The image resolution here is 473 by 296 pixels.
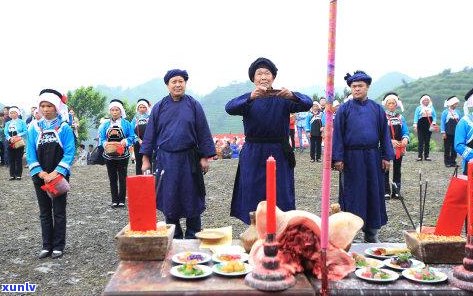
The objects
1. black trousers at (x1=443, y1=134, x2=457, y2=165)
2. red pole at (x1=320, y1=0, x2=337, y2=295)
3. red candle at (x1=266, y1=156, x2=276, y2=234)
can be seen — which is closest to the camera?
red pole at (x1=320, y1=0, x2=337, y2=295)

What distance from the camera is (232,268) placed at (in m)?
2.52

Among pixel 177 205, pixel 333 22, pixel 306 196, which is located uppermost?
pixel 333 22

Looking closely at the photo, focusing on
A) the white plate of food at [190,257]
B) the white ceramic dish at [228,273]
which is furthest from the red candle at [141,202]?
the white ceramic dish at [228,273]

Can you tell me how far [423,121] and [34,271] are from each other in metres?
13.6

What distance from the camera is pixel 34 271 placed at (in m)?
5.74

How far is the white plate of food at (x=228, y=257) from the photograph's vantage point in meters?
2.79

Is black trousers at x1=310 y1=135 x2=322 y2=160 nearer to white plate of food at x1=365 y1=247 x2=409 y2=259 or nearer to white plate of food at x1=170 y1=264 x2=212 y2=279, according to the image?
white plate of food at x1=365 y1=247 x2=409 y2=259

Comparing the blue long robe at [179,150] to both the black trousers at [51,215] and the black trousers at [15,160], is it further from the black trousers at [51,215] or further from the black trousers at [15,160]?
the black trousers at [15,160]

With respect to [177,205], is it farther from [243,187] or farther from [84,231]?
[84,231]

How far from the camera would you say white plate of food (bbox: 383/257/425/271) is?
105 inches

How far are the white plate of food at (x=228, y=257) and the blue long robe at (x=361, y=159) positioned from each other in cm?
337

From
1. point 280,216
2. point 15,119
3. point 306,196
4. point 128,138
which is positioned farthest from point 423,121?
point 280,216

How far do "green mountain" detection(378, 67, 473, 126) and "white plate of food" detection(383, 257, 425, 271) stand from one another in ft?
180

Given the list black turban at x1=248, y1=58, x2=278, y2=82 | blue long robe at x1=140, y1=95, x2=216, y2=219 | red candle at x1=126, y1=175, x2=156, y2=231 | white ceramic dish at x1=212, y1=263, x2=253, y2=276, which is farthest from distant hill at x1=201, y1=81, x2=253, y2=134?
white ceramic dish at x1=212, y1=263, x2=253, y2=276
